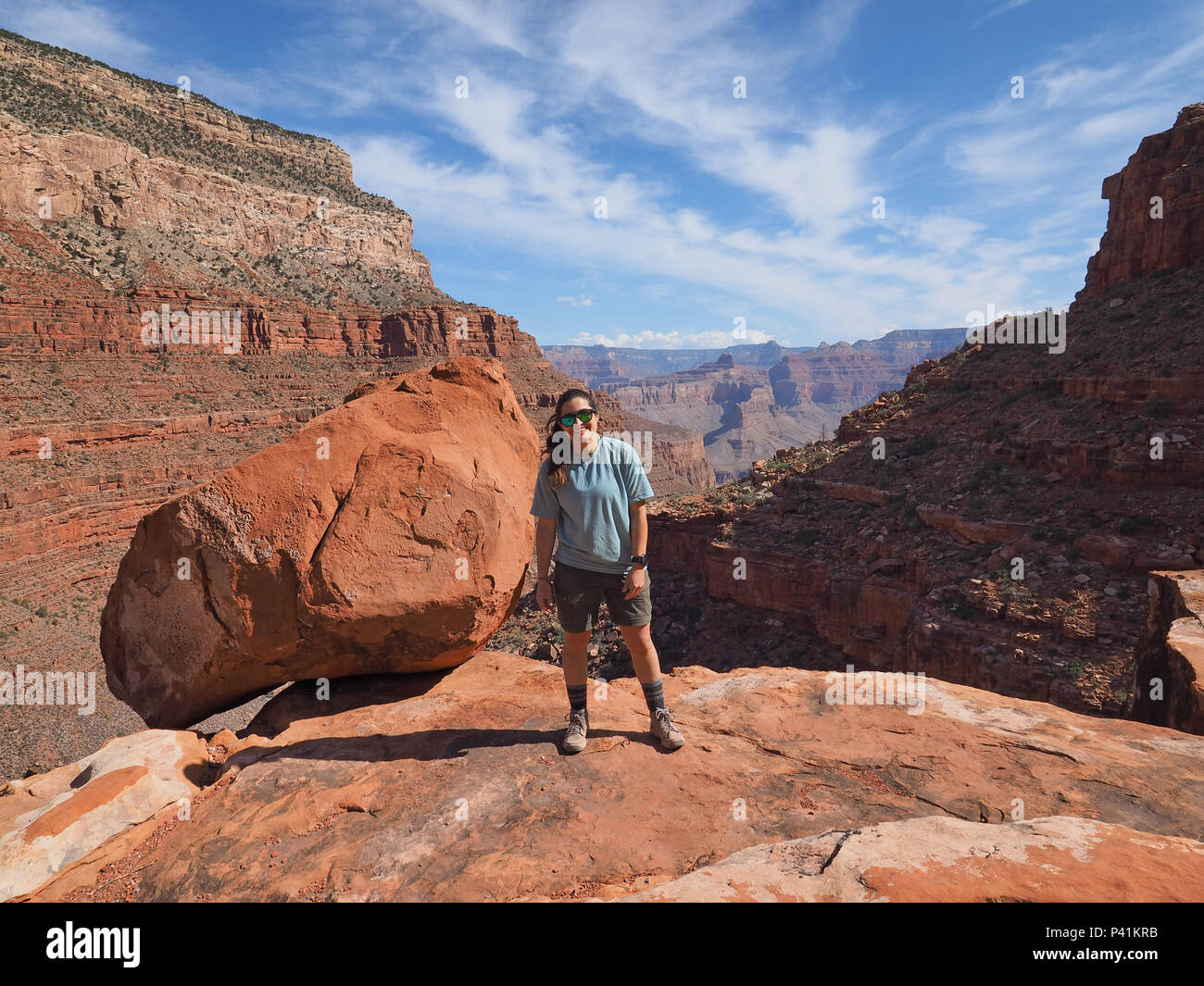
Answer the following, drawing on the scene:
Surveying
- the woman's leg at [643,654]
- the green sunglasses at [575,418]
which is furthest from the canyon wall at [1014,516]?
the green sunglasses at [575,418]

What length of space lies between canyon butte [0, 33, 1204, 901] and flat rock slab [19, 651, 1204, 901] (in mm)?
25

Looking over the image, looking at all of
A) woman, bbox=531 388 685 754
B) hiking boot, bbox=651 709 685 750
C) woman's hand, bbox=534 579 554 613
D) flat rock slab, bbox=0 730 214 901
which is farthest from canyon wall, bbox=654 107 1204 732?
flat rock slab, bbox=0 730 214 901

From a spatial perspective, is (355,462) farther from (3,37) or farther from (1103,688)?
(3,37)

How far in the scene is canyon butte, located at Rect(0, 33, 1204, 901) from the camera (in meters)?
3.07

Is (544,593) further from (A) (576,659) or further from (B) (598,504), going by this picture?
(B) (598,504)

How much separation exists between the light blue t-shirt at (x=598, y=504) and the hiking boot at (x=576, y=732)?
1051 mm

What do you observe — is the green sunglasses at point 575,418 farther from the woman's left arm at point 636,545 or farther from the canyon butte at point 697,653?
the canyon butte at point 697,653

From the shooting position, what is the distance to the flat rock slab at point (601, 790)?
3029 millimetres

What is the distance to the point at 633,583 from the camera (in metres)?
4.15

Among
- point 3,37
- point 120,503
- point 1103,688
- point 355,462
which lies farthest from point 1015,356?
point 3,37

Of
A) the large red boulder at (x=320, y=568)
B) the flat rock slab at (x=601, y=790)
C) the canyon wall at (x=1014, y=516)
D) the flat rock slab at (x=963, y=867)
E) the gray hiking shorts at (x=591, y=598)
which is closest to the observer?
the flat rock slab at (x=963, y=867)

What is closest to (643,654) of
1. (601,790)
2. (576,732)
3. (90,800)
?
(576,732)

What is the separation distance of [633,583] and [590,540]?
0.42m
